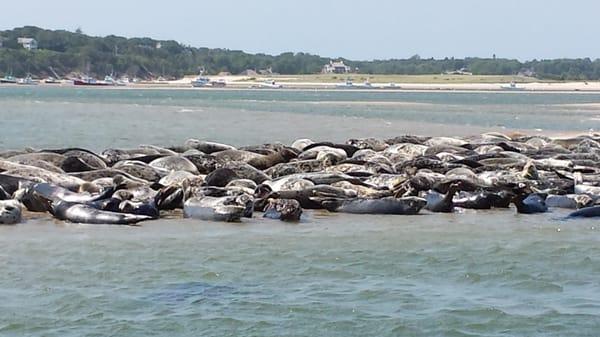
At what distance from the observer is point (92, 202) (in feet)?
42.4

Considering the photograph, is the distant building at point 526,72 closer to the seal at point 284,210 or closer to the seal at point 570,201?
the seal at point 570,201

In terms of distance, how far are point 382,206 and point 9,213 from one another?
4.65 m

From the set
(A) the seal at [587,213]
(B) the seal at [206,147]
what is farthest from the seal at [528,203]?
(B) the seal at [206,147]

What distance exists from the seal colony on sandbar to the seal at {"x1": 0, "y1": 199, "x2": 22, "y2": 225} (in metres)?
0.01

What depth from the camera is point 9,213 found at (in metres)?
12.6

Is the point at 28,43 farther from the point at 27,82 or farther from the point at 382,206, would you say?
the point at 382,206

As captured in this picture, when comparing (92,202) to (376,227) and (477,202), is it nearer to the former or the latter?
(376,227)

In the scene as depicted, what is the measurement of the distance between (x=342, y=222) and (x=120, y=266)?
12.3ft

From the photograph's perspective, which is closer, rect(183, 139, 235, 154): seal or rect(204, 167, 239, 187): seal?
rect(204, 167, 239, 187): seal

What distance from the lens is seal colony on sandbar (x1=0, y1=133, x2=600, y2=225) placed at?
518 inches

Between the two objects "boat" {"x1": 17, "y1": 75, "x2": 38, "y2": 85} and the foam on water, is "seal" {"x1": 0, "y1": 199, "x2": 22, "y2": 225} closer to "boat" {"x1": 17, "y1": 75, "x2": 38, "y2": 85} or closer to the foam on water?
the foam on water

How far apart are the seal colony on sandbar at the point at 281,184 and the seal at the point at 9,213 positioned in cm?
1

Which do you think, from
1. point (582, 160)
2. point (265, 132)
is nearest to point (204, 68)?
point (265, 132)

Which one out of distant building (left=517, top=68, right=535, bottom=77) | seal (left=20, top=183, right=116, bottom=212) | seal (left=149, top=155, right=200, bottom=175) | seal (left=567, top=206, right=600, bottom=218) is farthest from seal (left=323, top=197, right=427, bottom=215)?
distant building (left=517, top=68, right=535, bottom=77)
